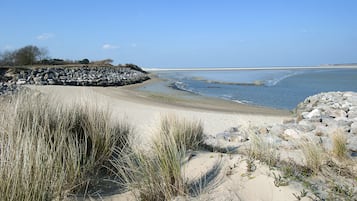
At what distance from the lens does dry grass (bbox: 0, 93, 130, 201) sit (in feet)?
8.81

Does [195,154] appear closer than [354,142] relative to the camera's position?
Yes

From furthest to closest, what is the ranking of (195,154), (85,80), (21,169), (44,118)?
(85,80)
(195,154)
(44,118)
(21,169)

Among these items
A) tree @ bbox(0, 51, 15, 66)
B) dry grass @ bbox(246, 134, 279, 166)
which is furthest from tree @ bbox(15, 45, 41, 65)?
dry grass @ bbox(246, 134, 279, 166)

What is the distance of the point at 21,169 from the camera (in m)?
2.76

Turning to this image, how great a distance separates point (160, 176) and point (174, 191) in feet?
0.72

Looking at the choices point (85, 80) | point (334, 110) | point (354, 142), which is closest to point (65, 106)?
point (354, 142)

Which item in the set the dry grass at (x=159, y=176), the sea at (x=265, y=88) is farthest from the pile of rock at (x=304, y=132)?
the sea at (x=265, y=88)

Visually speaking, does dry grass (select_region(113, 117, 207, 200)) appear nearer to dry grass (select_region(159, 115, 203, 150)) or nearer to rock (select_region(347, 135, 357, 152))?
dry grass (select_region(159, 115, 203, 150))

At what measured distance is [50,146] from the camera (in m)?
3.97

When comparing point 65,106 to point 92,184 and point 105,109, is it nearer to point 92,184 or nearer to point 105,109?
point 105,109

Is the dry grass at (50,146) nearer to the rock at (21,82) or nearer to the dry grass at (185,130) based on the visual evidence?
the dry grass at (185,130)

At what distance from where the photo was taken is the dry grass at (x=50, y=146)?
269 centimetres

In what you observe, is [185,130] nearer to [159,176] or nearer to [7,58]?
[159,176]

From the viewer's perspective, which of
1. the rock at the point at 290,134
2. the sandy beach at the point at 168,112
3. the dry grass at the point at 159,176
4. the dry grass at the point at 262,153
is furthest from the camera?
the rock at the point at 290,134
